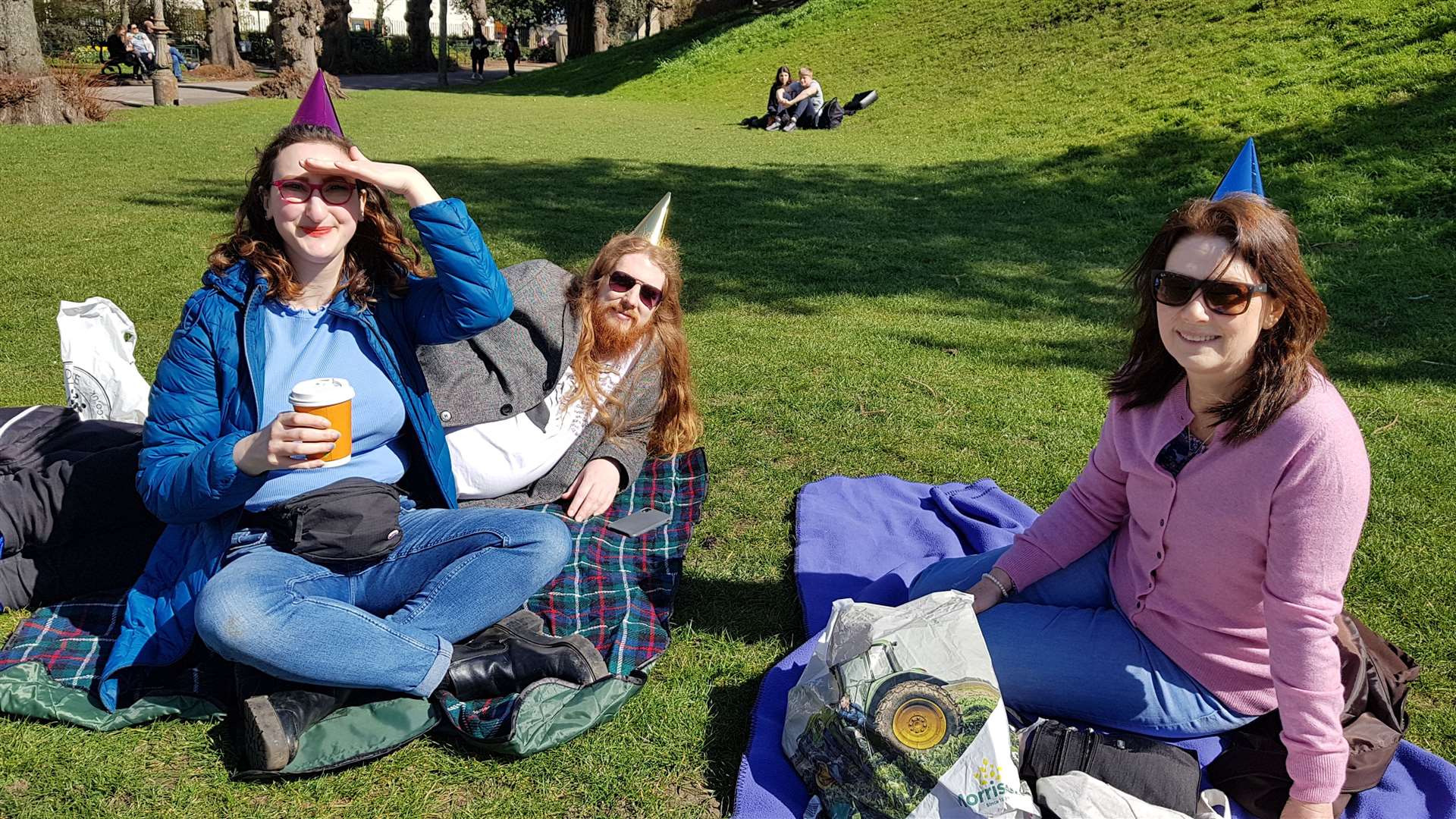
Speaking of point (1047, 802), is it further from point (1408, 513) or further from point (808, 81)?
point (808, 81)

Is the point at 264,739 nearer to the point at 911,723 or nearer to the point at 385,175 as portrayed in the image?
the point at 385,175

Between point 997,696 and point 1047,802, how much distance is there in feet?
0.99

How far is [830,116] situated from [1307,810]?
16.7 m

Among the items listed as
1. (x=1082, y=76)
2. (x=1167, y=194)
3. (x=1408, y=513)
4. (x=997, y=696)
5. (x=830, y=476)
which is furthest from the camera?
(x=1082, y=76)

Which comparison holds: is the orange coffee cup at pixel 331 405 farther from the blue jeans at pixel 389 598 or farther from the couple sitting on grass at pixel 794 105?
the couple sitting on grass at pixel 794 105

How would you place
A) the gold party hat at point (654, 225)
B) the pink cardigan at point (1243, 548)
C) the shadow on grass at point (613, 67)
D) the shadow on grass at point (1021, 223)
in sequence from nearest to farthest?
the pink cardigan at point (1243, 548)
the gold party hat at point (654, 225)
the shadow on grass at point (1021, 223)
the shadow on grass at point (613, 67)

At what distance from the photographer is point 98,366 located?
161 inches

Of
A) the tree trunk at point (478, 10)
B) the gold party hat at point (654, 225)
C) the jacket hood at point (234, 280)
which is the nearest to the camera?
the jacket hood at point (234, 280)

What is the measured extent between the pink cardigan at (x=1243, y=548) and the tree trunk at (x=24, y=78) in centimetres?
1781

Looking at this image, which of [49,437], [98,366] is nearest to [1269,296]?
[49,437]

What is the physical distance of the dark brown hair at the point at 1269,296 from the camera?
232 cm

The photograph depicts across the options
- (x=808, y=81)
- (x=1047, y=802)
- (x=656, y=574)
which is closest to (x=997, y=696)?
(x=1047, y=802)

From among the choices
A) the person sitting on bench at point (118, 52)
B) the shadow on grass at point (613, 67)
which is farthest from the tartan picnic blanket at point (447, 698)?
the person sitting on bench at point (118, 52)

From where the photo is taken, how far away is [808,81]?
18.3m
